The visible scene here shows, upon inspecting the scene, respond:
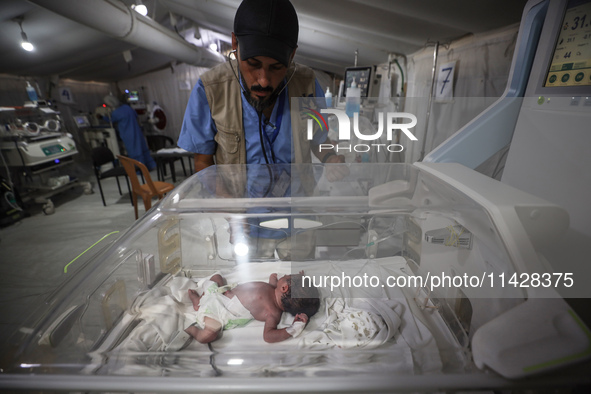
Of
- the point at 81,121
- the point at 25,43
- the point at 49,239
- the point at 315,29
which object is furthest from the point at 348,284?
the point at 81,121

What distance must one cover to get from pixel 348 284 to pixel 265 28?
105 centimetres

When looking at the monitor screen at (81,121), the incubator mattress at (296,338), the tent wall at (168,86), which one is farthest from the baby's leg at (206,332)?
the tent wall at (168,86)

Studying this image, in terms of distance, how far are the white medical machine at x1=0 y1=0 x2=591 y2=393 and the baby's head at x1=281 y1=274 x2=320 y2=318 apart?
0.03 m

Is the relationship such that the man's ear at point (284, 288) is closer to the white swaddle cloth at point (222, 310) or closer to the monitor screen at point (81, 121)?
the white swaddle cloth at point (222, 310)

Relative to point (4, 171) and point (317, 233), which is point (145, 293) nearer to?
point (317, 233)

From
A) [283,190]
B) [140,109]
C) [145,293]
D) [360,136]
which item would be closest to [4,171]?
[140,109]

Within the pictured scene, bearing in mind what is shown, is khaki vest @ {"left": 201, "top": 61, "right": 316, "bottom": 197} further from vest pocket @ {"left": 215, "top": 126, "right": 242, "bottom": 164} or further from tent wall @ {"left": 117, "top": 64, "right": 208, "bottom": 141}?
tent wall @ {"left": 117, "top": 64, "right": 208, "bottom": 141}

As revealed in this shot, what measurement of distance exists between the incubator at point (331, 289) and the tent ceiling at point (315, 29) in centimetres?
112

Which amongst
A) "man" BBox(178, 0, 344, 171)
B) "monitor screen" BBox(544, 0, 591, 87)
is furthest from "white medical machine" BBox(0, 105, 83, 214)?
"monitor screen" BBox(544, 0, 591, 87)

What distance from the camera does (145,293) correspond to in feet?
3.74

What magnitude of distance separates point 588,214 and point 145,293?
1.47 meters

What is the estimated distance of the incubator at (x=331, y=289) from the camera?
57 cm

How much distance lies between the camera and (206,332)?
3.16ft

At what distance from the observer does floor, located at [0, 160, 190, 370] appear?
210cm
